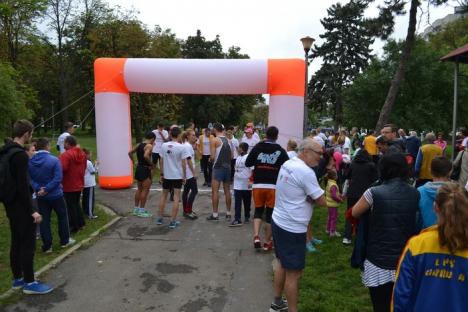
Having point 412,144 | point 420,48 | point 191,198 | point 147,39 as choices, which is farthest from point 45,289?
point 420,48

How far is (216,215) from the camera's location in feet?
26.7

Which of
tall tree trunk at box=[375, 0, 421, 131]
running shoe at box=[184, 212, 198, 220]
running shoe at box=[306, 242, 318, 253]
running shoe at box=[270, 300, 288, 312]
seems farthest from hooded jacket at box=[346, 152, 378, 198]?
tall tree trunk at box=[375, 0, 421, 131]

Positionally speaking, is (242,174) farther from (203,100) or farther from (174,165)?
(203,100)

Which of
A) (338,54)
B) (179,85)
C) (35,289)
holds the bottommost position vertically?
(35,289)

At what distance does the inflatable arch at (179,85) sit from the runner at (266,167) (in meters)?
3.99

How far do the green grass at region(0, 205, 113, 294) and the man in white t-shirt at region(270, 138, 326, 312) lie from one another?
10.9 feet

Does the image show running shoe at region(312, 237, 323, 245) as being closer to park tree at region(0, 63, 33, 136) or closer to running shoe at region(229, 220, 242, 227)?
running shoe at region(229, 220, 242, 227)

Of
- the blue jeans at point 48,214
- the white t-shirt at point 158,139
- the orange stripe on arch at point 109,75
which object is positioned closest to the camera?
the blue jeans at point 48,214

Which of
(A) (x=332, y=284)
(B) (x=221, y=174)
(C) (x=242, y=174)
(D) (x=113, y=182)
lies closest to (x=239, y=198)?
(C) (x=242, y=174)

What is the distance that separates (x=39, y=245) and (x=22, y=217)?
217cm

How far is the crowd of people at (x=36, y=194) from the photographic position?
4414mm

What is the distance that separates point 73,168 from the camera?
6.67 m

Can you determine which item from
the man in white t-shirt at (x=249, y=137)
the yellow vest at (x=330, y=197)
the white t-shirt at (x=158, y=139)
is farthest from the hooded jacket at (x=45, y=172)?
the white t-shirt at (x=158, y=139)

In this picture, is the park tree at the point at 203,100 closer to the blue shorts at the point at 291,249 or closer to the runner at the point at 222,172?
the runner at the point at 222,172
